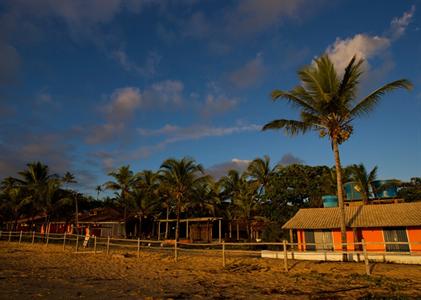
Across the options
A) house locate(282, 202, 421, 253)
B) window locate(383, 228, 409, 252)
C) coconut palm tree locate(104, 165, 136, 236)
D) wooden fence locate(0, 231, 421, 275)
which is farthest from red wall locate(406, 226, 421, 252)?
coconut palm tree locate(104, 165, 136, 236)

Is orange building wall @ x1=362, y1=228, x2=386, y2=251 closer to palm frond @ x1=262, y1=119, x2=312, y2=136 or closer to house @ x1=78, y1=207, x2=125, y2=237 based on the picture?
palm frond @ x1=262, y1=119, x2=312, y2=136

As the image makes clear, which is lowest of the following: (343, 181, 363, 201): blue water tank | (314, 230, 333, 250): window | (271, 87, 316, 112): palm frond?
(314, 230, 333, 250): window

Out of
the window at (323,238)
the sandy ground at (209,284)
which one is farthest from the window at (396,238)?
the sandy ground at (209,284)

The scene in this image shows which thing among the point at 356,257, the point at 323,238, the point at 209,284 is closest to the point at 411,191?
the point at 323,238

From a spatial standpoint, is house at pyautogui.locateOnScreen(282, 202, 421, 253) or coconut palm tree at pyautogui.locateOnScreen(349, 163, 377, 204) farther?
coconut palm tree at pyautogui.locateOnScreen(349, 163, 377, 204)

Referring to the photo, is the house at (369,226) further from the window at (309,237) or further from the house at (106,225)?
the house at (106,225)

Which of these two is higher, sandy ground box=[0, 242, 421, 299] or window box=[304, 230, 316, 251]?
window box=[304, 230, 316, 251]

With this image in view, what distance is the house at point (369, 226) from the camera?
16.8 m

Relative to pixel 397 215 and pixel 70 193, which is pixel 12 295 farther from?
pixel 70 193

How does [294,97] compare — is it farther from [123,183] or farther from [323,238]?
[123,183]

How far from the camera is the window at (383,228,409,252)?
17.0 metres

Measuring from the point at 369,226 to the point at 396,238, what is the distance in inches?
62.8

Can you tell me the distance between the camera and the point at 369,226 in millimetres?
17172

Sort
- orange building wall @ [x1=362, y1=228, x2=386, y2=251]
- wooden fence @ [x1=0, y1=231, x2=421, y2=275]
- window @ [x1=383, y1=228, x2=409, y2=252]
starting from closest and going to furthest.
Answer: wooden fence @ [x1=0, y1=231, x2=421, y2=275] < window @ [x1=383, y1=228, x2=409, y2=252] < orange building wall @ [x1=362, y1=228, x2=386, y2=251]
